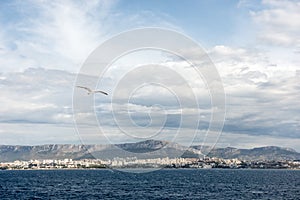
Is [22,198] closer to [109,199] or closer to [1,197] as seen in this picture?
[1,197]

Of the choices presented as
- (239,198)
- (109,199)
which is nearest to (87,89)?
(109,199)

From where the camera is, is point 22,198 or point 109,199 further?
point 22,198

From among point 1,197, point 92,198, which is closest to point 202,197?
point 92,198

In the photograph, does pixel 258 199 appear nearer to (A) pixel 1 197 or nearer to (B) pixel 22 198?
(B) pixel 22 198

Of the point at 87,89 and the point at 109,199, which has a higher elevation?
the point at 87,89

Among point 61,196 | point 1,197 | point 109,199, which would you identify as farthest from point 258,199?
point 1,197

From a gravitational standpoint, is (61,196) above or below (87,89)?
below

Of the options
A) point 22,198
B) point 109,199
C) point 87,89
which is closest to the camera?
point 87,89

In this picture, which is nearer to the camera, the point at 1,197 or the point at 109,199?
the point at 109,199

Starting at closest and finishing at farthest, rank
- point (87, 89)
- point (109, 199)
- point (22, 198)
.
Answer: point (87, 89) < point (109, 199) < point (22, 198)
